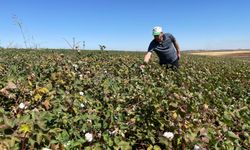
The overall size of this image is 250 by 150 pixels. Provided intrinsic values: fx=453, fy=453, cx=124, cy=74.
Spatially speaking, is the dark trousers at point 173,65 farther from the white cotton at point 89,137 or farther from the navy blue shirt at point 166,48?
the white cotton at point 89,137

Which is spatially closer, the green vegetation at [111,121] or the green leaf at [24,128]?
the green leaf at [24,128]

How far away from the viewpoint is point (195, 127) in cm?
379

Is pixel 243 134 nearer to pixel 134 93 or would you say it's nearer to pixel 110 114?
pixel 110 114

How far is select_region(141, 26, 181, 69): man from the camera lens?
8695 millimetres

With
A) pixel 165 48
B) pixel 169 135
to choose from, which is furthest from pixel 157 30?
pixel 169 135

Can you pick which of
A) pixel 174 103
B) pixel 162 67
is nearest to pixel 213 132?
pixel 174 103

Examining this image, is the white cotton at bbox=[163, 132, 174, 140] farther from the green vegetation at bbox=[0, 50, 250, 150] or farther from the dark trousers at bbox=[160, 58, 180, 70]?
the dark trousers at bbox=[160, 58, 180, 70]

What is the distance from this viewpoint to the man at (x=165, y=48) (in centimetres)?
870

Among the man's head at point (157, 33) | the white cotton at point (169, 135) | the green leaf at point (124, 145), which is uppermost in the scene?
the man's head at point (157, 33)

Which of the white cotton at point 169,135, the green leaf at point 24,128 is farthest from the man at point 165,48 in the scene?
the green leaf at point 24,128

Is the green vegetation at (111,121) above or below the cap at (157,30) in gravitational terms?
below

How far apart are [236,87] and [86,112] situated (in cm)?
495

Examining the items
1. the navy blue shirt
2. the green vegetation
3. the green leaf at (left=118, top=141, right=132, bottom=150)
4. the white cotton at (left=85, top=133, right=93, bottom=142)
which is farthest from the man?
the white cotton at (left=85, top=133, right=93, bottom=142)

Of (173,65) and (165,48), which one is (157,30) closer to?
(165,48)
